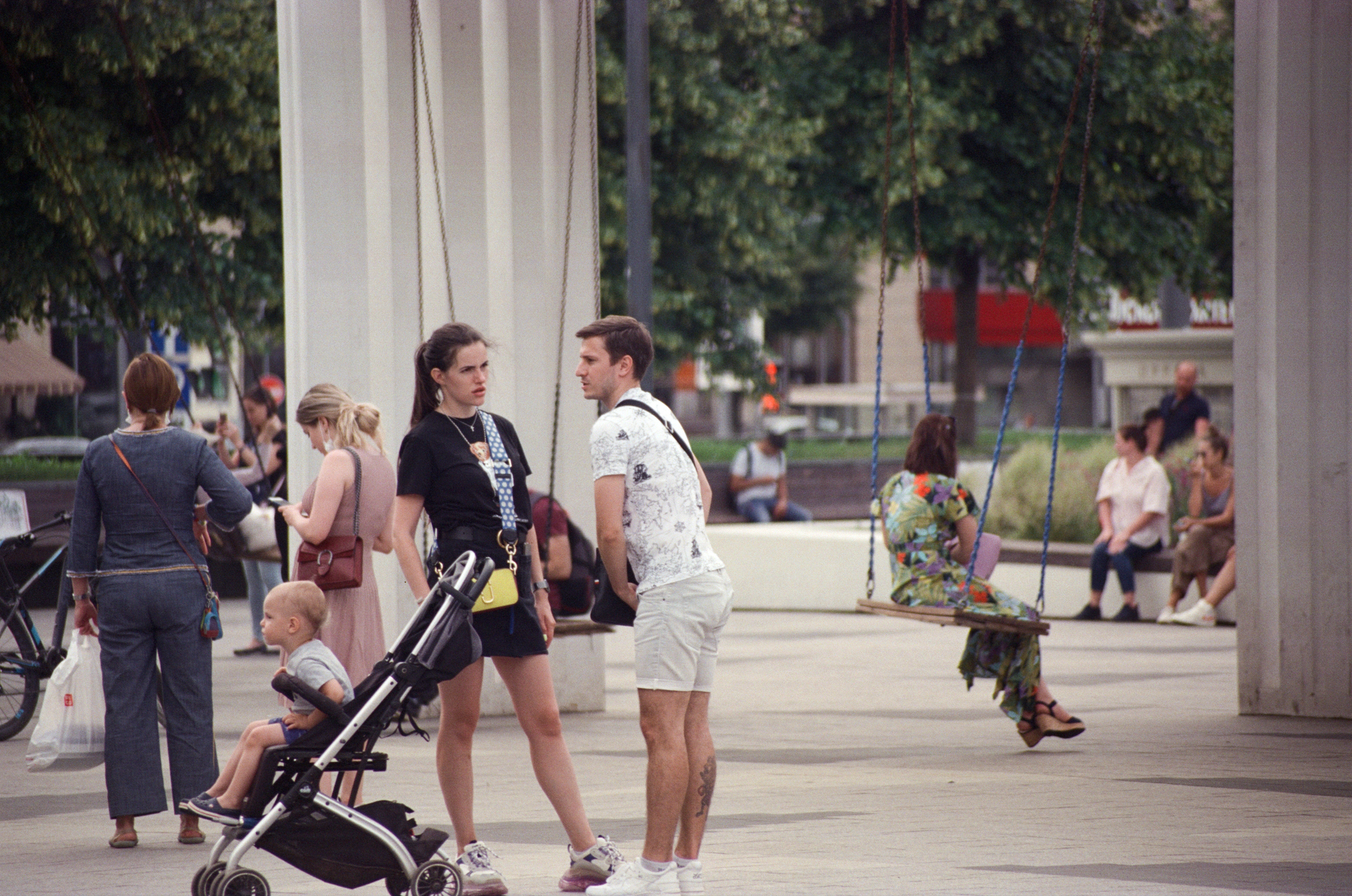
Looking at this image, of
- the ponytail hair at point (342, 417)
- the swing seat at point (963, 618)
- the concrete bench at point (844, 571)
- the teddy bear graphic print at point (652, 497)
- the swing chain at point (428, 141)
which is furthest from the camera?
the concrete bench at point (844, 571)

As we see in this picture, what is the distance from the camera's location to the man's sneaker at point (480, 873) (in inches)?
210

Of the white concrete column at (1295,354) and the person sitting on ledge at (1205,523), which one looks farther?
the person sitting on ledge at (1205,523)

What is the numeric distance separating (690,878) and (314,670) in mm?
1387

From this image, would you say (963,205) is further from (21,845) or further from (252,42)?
(21,845)

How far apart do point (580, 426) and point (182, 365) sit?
14752mm

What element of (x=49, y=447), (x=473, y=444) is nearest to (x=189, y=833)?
(x=473, y=444)

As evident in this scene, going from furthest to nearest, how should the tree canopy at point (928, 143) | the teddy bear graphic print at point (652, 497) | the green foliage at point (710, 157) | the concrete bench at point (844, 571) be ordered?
the tree canopy at point (928, 143), the green foliage at point (710, 157), the concrete bench at point (844, 571), the teddy bear graphic print at point (652, 497)

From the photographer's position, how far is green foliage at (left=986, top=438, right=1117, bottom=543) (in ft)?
55.1

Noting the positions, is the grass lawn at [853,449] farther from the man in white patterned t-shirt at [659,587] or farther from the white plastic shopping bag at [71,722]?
the man in white patterned t-shirt at [659,587]

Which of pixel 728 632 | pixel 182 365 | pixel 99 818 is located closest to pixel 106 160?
pixel 182 365

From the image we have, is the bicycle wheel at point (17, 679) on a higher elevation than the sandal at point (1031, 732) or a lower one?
higher

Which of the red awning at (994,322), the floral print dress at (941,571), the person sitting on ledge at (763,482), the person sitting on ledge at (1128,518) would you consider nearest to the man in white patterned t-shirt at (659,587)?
the floral print dress at (941,571)

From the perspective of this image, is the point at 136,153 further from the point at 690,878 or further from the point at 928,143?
the point at 690,878

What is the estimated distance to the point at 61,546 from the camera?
988 cm
